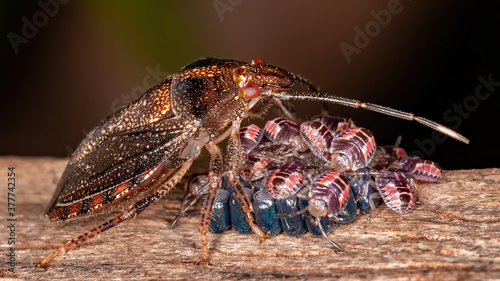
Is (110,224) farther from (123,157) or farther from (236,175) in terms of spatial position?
(236,175)

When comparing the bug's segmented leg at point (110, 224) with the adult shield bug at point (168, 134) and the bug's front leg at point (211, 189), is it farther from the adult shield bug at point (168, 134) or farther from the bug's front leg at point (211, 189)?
the bug's front leg at point (211, 189)

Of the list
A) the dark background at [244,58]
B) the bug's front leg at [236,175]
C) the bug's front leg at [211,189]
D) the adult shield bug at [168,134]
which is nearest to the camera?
the bug's front leg at [211,189]

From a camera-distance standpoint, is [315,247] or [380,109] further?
[380,109]

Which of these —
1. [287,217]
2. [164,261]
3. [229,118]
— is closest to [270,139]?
[229,118]

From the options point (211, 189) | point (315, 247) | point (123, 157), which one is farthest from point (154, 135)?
point (315, 247)

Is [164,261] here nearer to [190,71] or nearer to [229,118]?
[229,118]

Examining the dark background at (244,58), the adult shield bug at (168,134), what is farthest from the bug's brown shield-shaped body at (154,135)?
the dark background at (244,58)

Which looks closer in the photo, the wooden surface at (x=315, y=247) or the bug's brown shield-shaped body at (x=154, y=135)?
the wooden surface at (x=315, y=247)
